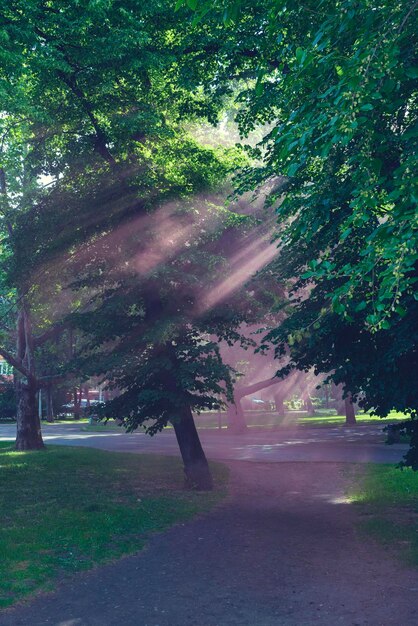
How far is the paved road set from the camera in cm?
2134

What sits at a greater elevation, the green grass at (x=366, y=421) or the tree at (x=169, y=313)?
the tree at (x=169, y=313)

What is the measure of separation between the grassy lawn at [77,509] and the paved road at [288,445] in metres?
3.69

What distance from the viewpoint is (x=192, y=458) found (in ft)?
52.1

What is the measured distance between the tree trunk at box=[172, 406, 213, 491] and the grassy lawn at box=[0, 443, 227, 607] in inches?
16.7

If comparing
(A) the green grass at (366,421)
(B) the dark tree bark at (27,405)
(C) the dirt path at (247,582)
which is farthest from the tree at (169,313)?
(A) the green grass at (366,421)

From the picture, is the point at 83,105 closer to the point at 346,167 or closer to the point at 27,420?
the point at 346,167

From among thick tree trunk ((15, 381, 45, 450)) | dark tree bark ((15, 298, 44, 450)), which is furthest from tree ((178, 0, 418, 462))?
thick tree trunk ((15, 381, 45, 450))

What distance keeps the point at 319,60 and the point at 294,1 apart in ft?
5.93

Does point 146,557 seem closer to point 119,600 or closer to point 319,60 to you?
point 119,600

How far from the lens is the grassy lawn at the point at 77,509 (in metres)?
9.06

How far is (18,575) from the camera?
8.42 metres

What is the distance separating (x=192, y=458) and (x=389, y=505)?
5.30m

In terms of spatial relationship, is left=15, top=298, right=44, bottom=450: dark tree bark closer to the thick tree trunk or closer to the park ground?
the thick tree trunk

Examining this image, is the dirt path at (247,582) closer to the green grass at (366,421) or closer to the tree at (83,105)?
the tree at (83,105)
